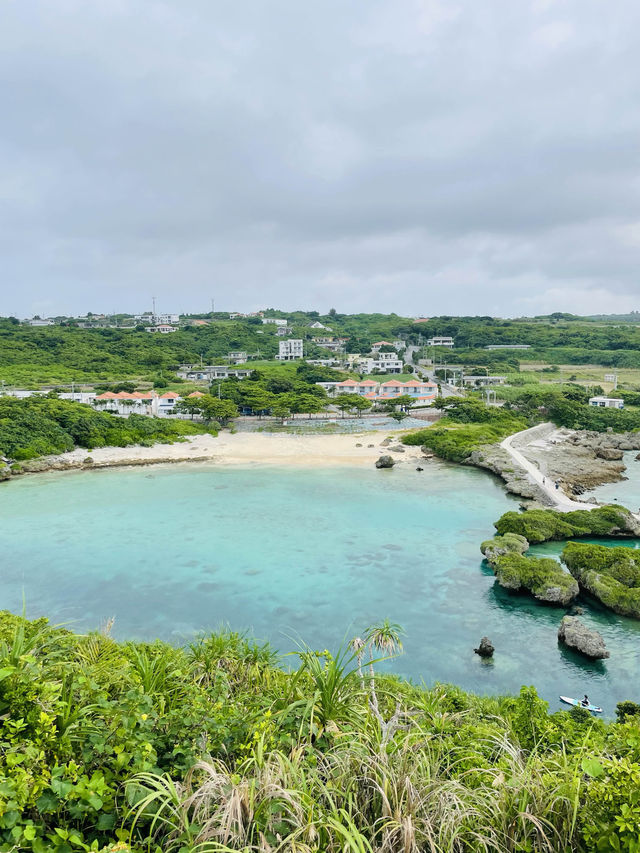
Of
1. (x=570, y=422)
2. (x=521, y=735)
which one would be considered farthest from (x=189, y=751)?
(x=570, y=422)

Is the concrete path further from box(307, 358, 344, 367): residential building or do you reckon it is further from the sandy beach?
box(307, 358, 344, 367): residential building

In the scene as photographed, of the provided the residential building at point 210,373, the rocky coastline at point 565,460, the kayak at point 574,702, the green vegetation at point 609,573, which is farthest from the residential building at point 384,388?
the kayak at point 574,702

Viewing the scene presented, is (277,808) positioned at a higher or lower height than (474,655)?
higher

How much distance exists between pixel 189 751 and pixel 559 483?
94.9 ft

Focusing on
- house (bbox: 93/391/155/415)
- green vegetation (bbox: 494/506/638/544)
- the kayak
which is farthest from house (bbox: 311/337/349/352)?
the kayak

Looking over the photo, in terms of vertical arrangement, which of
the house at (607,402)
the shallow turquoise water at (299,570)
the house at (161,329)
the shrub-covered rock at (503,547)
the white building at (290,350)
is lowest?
the shallow turquoise water at (299,570)

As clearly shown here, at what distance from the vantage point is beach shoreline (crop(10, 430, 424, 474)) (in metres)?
33.8

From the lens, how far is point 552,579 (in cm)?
1596

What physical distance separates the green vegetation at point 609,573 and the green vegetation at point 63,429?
30.8m

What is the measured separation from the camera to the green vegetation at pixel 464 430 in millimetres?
36438

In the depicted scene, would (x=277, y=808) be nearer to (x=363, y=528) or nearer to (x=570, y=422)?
(x=363, y=528)

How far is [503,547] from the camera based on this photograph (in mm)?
18359

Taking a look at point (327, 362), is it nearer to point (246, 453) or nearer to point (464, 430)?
point (464, 430)

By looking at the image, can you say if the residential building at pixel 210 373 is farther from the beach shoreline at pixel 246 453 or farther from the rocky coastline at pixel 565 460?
the rocky coastline at pixel 565 460
